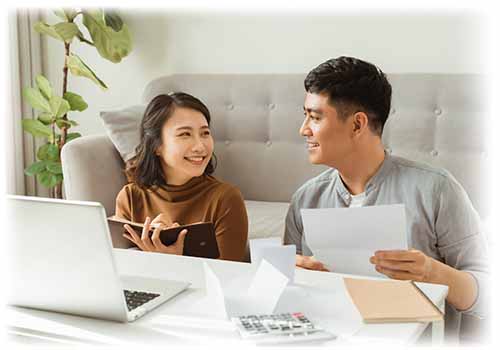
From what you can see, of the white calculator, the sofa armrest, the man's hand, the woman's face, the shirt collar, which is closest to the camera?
the white calculator

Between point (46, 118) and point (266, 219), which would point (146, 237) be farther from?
point (46, 118)

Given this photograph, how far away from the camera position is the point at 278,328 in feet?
3.81

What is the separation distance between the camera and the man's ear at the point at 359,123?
1.92m

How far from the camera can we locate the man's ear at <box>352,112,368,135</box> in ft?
6.29

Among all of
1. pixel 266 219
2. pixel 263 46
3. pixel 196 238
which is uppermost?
pixel 263 46

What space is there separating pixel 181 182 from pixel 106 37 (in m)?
1.25

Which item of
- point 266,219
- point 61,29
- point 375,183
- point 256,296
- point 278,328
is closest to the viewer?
point 278,328

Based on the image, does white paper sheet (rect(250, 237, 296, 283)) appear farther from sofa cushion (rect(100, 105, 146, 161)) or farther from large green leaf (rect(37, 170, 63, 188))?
large green leaf (rect(37, 170, 63, 188))

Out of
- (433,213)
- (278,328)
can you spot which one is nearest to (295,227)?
(433,213)

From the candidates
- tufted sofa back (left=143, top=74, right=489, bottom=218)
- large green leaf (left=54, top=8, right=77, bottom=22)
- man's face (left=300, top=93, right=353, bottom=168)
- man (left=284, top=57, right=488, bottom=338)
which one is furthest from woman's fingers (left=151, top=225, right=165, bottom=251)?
large green leaf (left=54, top=8, right=77, bottom=22)

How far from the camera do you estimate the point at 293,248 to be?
1378 mm

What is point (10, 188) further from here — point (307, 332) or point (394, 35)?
point (307, 332)

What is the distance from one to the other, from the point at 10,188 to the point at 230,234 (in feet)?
6.24

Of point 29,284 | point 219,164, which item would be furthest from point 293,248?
point 219,164
